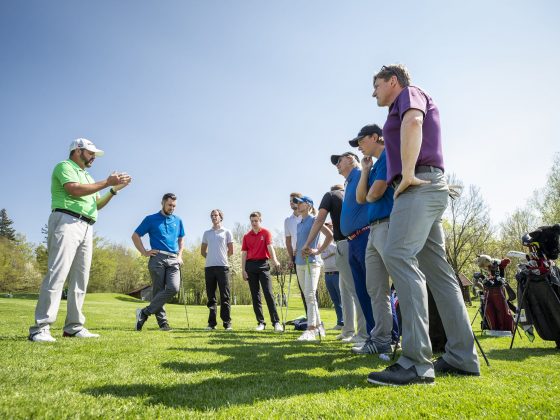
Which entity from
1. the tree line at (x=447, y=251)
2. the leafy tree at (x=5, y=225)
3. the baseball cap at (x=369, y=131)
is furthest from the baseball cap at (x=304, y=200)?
the leafy tree at (x=5, y=225)

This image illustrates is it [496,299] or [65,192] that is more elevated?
[65,192]

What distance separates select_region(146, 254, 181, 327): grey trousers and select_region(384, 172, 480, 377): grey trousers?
546 cm

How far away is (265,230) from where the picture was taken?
8.84 meters

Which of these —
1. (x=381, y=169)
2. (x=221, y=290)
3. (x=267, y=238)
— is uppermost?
(x=381, y=169)

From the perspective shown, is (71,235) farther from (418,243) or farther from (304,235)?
(418,243)

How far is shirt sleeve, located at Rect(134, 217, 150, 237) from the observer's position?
25.2ft

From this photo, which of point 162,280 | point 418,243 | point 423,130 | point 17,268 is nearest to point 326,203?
point 423,130

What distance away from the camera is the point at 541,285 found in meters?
5.39

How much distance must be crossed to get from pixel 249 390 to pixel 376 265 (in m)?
2.42

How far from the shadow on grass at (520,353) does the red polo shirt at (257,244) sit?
4.99 metres

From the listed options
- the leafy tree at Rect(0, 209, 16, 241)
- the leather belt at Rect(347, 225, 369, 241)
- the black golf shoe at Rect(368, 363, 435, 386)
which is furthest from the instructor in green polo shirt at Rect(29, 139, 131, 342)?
the leafy tree at Rect(0, 209, 16, 241)

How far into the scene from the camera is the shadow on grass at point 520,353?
441 cm

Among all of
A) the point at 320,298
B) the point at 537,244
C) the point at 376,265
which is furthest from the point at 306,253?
the point at 320,298

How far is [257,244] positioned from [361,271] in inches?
157
